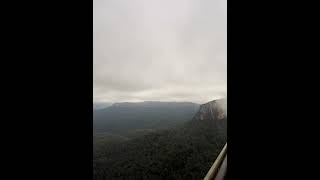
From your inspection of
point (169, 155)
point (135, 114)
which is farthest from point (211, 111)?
point (135, 114)

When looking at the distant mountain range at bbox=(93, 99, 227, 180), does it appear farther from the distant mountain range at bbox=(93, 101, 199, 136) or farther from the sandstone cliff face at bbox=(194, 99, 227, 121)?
the distant mountain range at bbox=(93, 101, 199, 136)

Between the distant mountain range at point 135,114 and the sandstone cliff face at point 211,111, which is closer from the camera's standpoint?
the sandstone cliff face at point 211,111

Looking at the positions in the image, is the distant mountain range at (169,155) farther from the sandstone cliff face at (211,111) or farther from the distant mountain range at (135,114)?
the distant mountain range at (135,114)

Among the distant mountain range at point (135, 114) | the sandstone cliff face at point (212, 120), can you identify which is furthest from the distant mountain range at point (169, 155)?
the distant mountain range at point (135, 114)

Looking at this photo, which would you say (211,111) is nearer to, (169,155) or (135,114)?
(169,155)

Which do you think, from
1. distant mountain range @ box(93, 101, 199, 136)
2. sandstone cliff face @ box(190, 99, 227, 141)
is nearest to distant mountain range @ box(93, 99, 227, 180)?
sandstone cliff face @ box(190, 99, 227, 141)

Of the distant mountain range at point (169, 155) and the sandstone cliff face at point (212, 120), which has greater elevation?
the sandstone cliff face at point (212, 120)

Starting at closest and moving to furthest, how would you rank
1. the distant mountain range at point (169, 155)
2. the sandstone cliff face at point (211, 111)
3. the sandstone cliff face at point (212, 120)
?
the distant mountain range at point (169, 155), the sandstone cliff face at point (212, 120), the sandstone cliff face at point (211, 111)
